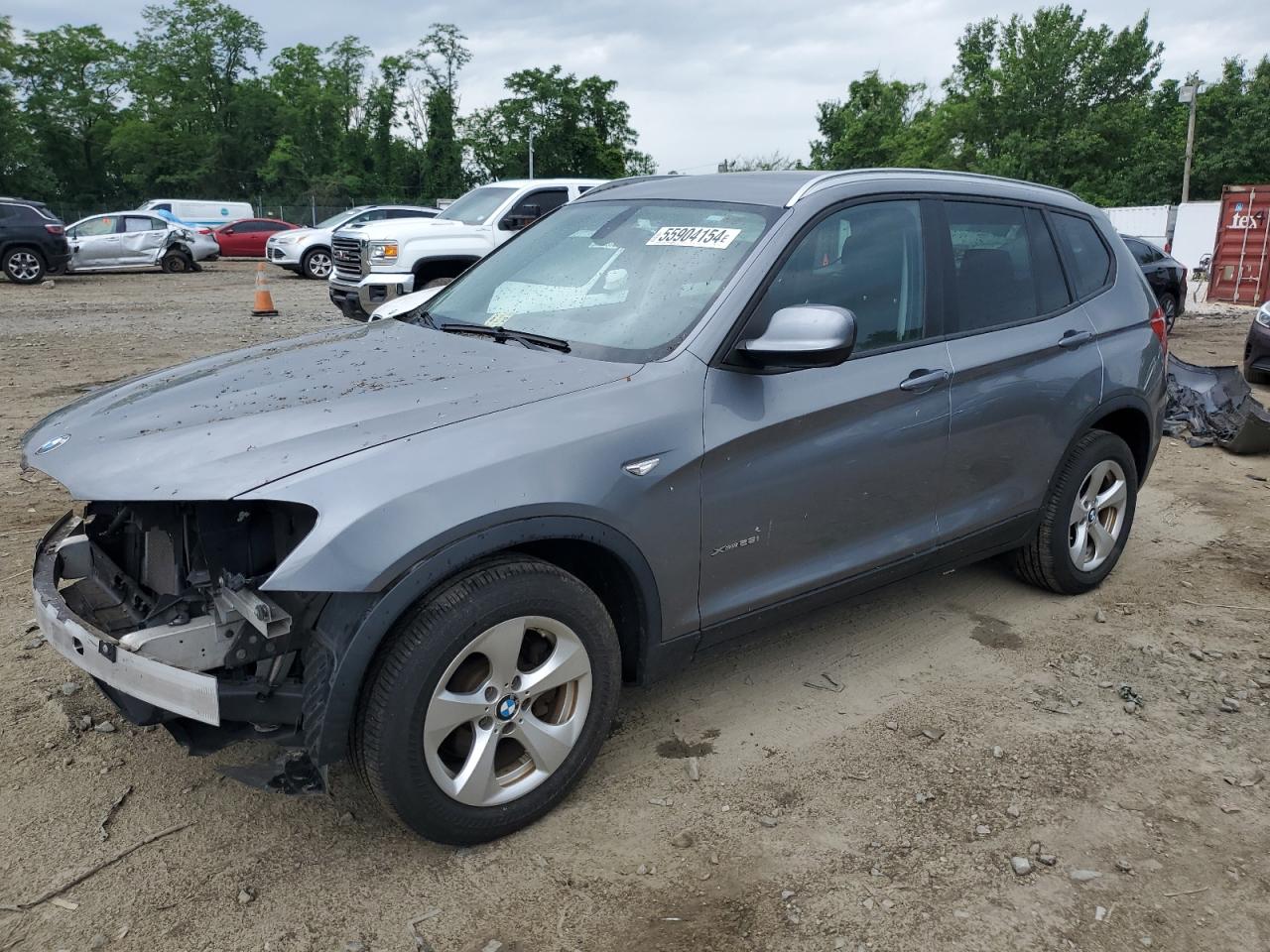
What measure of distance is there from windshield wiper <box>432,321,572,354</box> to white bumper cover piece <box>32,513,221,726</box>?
1.45 meters

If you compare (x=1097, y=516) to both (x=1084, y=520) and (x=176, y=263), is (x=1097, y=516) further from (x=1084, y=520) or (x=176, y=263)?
(x=176, y=263)

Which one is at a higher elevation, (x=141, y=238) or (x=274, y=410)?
(x=141, y=238)

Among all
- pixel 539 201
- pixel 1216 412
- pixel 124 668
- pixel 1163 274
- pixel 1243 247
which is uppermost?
pixel 539 201

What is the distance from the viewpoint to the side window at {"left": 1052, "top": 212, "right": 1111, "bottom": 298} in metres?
4.30

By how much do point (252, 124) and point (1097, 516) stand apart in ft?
210

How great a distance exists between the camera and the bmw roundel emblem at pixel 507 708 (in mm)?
2629

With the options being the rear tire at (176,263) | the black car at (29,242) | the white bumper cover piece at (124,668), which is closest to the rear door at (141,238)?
the rear tire at (176,263)

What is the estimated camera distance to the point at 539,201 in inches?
496

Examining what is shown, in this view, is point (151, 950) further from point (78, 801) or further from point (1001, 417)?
point (1001, 417)

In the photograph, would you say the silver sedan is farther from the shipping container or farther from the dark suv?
the shipping container

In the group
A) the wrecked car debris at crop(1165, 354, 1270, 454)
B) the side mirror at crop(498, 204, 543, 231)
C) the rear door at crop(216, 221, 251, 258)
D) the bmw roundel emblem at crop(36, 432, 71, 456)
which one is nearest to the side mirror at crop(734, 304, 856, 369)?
the bmw roundel emblem at crop(36, 432, 71, 456)

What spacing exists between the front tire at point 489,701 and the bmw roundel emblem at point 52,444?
1.16m

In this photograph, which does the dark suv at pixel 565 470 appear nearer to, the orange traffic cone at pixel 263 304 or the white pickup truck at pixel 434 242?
the white pickup truck at pixel 434 242

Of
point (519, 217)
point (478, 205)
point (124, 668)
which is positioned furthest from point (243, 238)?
point (124, 668)
